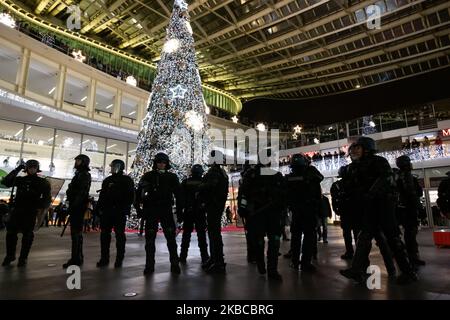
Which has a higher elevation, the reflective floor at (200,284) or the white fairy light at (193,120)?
the white fairy light at (193,120)

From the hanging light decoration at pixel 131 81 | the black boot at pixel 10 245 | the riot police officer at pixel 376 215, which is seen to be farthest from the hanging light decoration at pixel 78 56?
the riot police officer at pixel 376 215

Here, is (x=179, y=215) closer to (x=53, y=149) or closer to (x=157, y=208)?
(x=157, y=208)

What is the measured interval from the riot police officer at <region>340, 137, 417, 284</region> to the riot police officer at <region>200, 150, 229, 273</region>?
1.61m

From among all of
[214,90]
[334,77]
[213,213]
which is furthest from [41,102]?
[334,77]

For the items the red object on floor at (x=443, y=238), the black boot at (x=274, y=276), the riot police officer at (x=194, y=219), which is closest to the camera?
the black boot at (x=274, y=276)

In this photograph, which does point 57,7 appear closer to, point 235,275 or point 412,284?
point 235,275

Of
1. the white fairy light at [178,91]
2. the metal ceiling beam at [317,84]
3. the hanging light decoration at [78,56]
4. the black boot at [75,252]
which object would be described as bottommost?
the black boot at [75,252]

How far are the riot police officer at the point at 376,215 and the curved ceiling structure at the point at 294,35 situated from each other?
64.4ft

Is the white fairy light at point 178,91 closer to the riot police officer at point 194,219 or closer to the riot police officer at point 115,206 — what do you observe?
the riot police officer at point 194,219

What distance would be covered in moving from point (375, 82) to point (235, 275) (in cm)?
3076

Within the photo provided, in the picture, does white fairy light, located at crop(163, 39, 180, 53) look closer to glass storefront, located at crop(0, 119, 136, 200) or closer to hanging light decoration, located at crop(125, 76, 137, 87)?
glass storefront, located at crop(0, 119, 136, 200)

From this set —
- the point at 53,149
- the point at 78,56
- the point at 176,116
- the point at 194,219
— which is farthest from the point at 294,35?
the point at 194,219

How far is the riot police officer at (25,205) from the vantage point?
4535 mm

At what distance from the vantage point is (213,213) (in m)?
4.31
